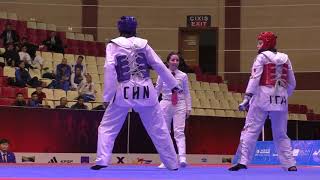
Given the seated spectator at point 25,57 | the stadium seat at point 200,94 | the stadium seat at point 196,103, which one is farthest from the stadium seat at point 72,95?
the stadium seat at point 200,94

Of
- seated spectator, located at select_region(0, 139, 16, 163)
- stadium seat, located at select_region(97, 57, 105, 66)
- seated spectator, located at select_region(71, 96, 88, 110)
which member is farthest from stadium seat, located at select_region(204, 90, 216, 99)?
seated spectator, located at select_region(0, 139, 16, 163)

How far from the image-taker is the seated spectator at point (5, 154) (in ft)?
38.4

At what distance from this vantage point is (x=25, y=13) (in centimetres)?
2197

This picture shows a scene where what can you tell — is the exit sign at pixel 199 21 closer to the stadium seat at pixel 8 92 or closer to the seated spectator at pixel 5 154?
the stadium seat at pixel 8 92

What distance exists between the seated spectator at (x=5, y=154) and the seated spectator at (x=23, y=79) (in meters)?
3.18

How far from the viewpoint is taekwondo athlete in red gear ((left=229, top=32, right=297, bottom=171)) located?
8250 millimetres

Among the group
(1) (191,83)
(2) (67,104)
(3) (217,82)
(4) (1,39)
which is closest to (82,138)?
(2) (67,104)

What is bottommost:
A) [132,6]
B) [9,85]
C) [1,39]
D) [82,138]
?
[82,138]

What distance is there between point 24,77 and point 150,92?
8.13 metres

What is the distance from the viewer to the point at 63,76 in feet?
52.2

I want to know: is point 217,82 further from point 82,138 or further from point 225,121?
point 82,138

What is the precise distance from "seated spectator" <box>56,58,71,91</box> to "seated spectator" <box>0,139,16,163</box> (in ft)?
13.4

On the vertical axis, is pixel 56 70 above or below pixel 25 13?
below

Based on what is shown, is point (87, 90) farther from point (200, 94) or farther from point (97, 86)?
point (200, 94)
